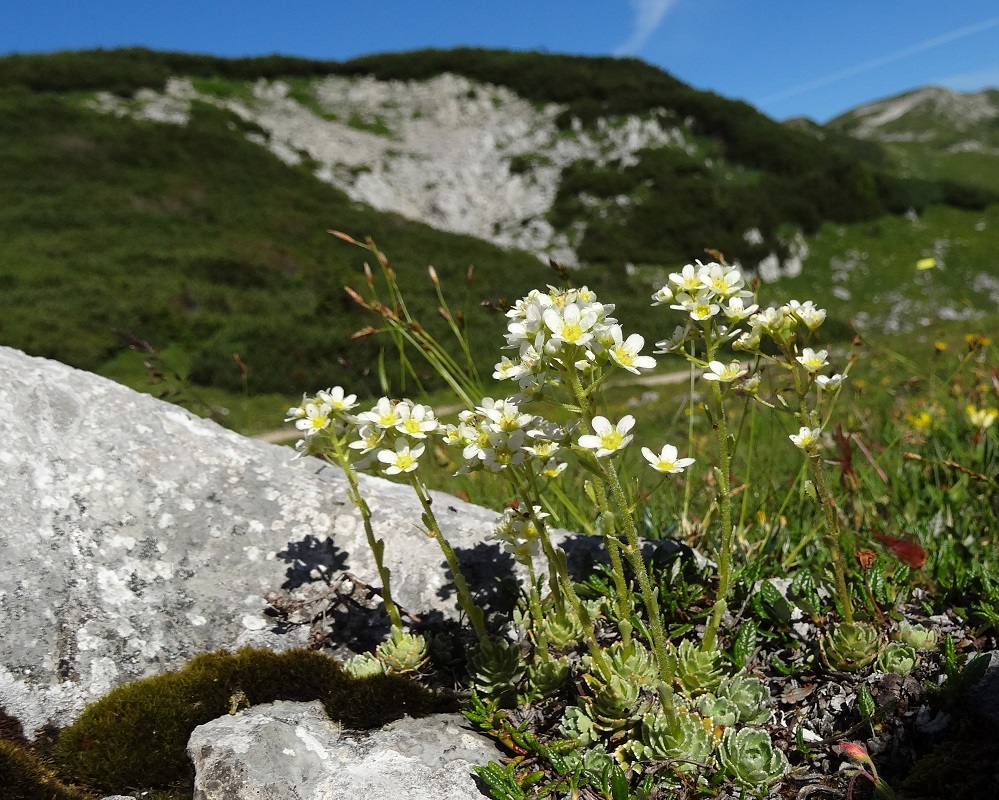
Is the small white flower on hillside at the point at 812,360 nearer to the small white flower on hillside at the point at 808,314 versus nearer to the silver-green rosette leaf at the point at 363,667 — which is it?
the small white flower on hillside at the point at 808,314

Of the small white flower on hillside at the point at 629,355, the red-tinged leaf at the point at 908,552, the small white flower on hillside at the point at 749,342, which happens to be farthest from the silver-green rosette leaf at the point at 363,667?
the red-tinged leaf at the point at 908,552

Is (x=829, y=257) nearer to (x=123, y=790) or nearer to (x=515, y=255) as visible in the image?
(x=515, y=255)

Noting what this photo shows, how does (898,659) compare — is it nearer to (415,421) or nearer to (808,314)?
(808,314)

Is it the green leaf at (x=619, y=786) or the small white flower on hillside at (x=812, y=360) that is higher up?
the small white flower on hillside at (x=812, y=360)

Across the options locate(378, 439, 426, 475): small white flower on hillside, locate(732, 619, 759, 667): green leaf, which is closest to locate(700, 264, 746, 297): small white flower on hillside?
locate(378, 439, 426, 475): small white flower on hillside

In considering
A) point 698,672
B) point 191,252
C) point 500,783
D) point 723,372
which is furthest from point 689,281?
point 191,252
